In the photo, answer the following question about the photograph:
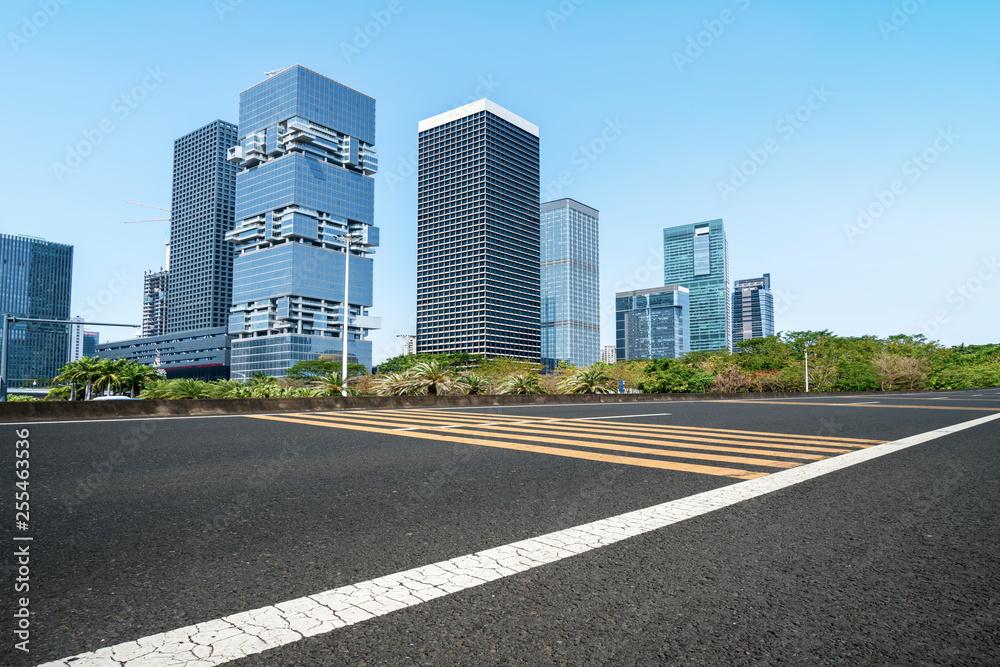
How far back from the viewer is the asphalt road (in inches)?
80.0

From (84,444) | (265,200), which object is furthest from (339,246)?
(84,444)

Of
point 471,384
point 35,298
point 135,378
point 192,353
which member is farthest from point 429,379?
point 192,353

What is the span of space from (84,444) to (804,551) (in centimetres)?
882

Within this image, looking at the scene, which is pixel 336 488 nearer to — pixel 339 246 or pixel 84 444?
pixel 84 444

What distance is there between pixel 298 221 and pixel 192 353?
61941 millimetres

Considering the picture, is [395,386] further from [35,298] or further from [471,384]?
[35,298]

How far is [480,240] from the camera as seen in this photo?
7283 inches

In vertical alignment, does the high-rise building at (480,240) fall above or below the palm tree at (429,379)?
above

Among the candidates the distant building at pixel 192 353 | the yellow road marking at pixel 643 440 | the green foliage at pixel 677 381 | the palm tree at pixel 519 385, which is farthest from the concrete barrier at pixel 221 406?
the distant building at pixel 192 353

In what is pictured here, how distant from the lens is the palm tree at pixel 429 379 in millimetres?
24047

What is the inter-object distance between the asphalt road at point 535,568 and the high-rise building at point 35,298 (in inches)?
6507

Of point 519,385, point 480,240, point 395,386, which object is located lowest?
point 519,385

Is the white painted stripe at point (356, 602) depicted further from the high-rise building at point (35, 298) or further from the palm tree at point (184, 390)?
the high-rise building at point (35, 298)

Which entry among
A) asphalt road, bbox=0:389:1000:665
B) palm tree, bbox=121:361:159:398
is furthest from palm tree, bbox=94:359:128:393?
asphalt road, bbox=0:389:1000:665
